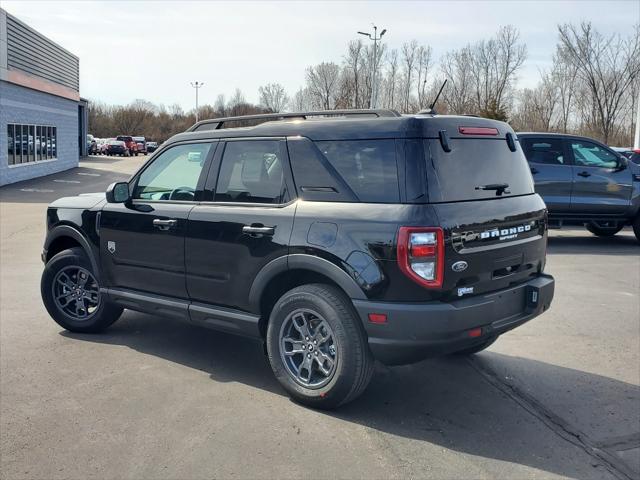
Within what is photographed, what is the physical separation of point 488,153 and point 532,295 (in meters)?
1.03

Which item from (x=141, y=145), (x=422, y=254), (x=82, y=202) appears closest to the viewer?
(x=422, y=254)

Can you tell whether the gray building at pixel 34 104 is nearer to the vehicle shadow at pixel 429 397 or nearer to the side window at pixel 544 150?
the side window at pixel 544 150

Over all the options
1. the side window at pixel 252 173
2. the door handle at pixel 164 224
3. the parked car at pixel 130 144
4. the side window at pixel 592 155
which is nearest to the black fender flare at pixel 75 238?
the door handle at pixel 164 224

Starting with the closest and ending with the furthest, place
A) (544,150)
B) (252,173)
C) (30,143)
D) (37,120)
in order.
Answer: (252,173)
(544,150)
(30,143)
(37,120)

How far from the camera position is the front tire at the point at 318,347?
4141mm

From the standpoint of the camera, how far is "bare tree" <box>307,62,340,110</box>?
44.1 metres

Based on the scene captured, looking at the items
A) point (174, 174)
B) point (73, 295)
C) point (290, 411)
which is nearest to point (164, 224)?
point (174, 174)

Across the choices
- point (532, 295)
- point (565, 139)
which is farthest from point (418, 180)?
point (565, 139)

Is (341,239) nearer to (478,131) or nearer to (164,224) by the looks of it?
(478,131)

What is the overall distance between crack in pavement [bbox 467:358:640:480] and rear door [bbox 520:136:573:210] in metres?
7.34

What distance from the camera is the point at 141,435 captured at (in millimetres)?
3955

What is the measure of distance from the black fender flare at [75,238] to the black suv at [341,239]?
41cm

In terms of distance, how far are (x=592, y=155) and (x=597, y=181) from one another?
55 cm

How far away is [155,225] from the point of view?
17.4ft
